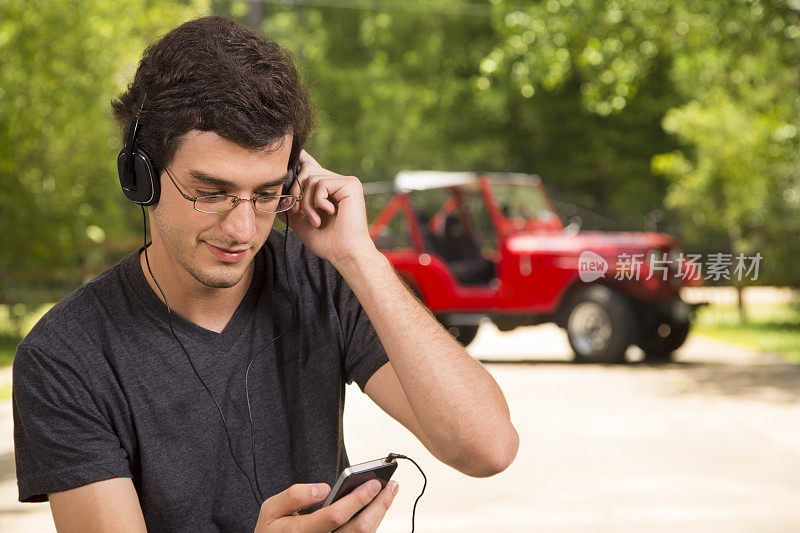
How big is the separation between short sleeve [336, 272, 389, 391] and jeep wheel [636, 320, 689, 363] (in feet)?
29.2

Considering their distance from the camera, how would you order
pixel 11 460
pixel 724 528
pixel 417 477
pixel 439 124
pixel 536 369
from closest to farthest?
pixel 724 528 < pixel 417 477 < pixel 11 460 < pixel 536 369 < pixel 439 124

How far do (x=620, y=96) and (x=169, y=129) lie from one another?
9.77 m

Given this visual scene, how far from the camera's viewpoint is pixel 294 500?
6.06 feet

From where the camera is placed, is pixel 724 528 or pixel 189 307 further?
pixel 724 528

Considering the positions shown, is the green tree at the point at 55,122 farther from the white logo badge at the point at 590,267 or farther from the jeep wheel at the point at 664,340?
the jeep wheel at the point at 664,340

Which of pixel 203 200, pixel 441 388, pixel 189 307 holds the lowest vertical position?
pixel 441 388

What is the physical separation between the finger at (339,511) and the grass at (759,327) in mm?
9559

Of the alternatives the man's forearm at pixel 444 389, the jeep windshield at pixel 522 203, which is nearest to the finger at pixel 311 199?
the man's forearm at pixel 444 389

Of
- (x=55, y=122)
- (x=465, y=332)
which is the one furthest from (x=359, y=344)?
(x=55, y=122)

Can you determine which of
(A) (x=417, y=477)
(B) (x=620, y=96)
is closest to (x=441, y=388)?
(A) (x=417, y=477)

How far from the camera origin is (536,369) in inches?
405

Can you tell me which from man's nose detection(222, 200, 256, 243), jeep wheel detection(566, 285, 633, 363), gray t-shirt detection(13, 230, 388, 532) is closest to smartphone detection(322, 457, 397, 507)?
gray t-shirt detection(13, 230, 388, 532)

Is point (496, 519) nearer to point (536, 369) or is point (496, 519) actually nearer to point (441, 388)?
point (441, 388)

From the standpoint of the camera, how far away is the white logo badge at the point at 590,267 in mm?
10570
